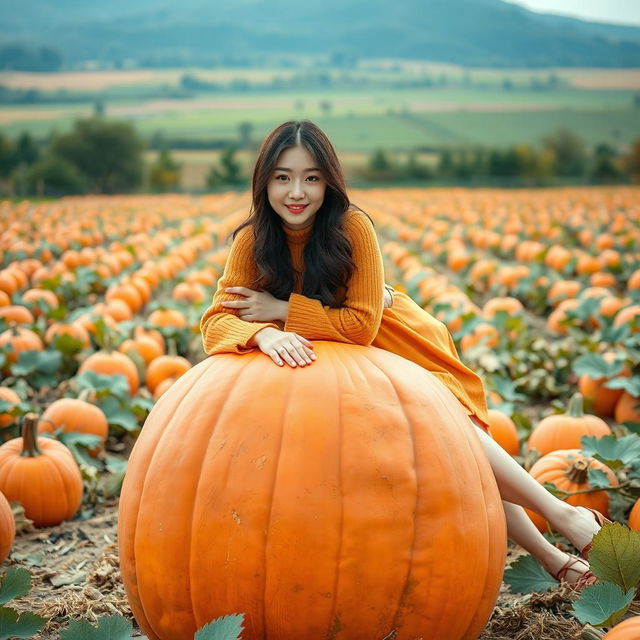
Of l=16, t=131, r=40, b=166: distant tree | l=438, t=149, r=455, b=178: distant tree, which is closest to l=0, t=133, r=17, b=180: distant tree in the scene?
l=16, t=131, r=40, b=166: distant tree

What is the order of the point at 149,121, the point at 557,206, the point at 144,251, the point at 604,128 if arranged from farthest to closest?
the point at 149,121
the point at 604,128
the point at 557,206
the point at 144,251

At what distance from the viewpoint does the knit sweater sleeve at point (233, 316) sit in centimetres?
262

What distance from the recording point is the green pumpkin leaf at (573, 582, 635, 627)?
2.04 meters

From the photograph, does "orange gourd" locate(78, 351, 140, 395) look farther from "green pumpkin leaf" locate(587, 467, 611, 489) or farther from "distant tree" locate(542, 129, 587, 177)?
"distant tree" locate(542, 129, 587, 177)

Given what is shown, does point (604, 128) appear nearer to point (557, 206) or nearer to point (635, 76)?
point (557, 206)

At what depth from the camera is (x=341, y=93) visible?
159 m

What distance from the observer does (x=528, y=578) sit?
8.90ft

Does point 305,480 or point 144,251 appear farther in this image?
point 144,251

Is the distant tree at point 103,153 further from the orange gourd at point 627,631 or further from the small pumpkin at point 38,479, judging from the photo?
the orange gourd at point 627,631

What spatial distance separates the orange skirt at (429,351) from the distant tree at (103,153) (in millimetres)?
55279

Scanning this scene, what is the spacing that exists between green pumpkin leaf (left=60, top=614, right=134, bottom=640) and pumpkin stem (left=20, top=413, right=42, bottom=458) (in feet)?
6.09

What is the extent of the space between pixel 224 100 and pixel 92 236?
434 ft

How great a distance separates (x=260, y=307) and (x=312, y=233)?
1.10 feet

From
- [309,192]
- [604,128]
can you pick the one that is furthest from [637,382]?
[604,128]
